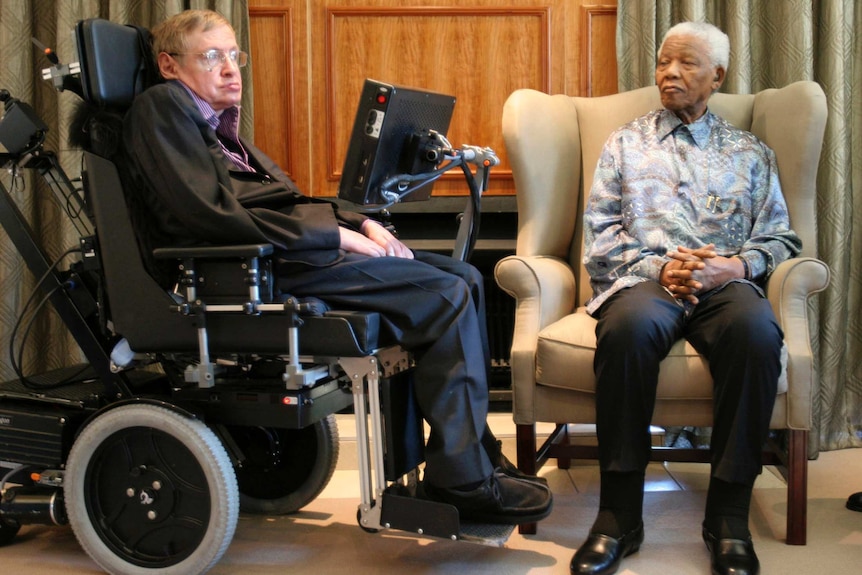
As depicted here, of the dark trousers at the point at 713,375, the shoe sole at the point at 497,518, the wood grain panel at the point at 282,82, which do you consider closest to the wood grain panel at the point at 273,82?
the wood grain panel at the point at 282,82

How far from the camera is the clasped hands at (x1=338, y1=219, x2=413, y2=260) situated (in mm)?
1935

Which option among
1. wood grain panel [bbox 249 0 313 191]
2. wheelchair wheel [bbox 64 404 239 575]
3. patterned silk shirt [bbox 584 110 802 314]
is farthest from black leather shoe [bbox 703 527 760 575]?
wood grain panel [bbox 249 0 313 191]

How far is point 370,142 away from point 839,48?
1740mm

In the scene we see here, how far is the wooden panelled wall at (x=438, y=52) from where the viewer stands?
9.90 ft

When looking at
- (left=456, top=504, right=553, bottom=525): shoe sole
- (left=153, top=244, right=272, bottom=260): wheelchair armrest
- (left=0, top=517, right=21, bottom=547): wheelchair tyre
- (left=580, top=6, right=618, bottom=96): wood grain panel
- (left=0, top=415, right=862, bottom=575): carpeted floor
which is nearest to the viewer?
(left=153, top=244, right=272, bottom=260): wheelchair armrest

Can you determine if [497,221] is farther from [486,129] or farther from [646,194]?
[646,194]

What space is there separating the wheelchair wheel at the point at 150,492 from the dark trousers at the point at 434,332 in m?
0.38

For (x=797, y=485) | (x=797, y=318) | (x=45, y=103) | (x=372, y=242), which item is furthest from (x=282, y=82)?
(x=797, y=485)

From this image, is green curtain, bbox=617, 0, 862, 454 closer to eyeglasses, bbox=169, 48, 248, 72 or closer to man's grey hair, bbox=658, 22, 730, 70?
man's grey hair, bbox=658, 22, 730, 70

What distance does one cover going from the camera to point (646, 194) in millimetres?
2297

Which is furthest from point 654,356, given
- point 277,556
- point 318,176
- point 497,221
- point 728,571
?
point 318,176

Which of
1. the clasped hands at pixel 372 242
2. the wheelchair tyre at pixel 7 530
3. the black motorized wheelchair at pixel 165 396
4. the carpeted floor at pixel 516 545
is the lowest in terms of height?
the carpeted floor at pixel 516 545

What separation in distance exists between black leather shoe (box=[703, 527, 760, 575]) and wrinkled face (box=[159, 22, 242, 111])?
56.4 inches

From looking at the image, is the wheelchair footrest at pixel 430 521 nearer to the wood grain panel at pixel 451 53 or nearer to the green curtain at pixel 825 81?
the green curtain at pixel 825 81
